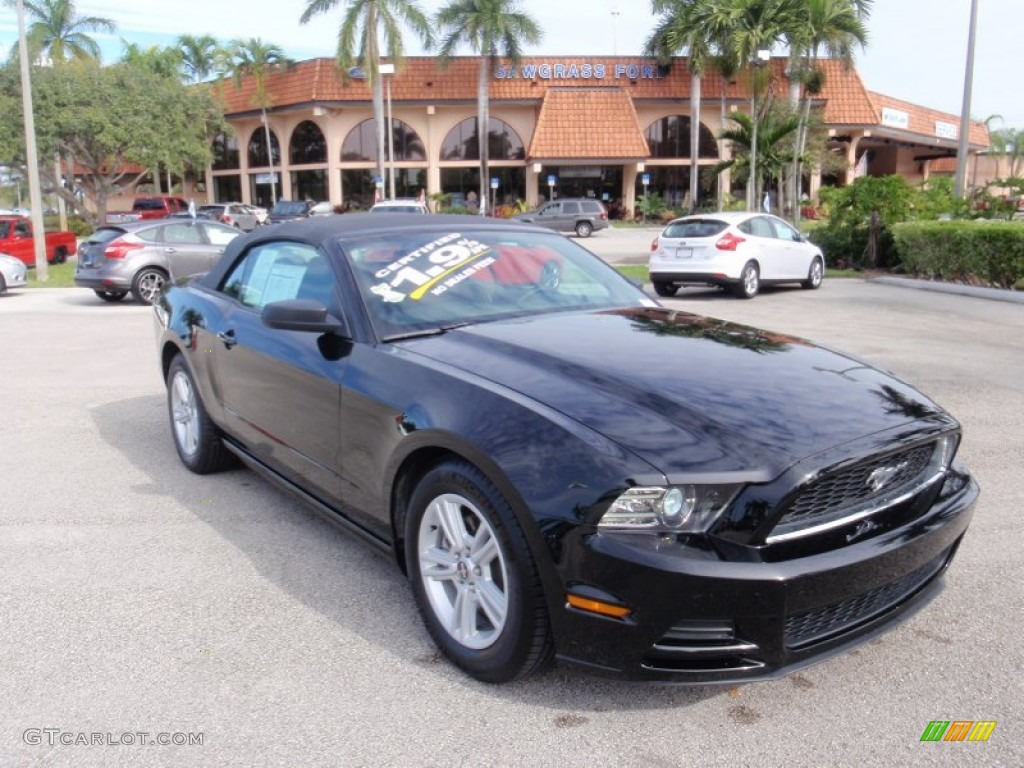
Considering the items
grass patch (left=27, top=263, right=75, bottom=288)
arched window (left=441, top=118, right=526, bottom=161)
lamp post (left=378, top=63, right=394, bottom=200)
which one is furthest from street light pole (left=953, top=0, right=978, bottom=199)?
arched window (left=441, top=118, right=526, bottom=161)

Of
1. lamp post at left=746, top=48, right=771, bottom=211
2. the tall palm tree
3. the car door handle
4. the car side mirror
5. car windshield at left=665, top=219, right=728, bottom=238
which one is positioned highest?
the tall palm tree

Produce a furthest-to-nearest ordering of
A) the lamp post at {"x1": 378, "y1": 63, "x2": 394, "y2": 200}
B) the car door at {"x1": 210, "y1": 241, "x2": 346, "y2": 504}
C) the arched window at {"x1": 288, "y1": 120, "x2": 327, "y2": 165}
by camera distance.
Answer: the arched window at {"x1": 288, "y1": 120, "x2": 327, "y2": 165}
the lamp post at {"x1": 378, "y1": 63, "x2": 394, "y2": 200}
the car door at {"x1": 210, "y1": 241, "x2": 346, "y2": 504}

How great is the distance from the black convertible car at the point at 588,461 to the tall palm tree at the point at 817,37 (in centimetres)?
Result: 2515

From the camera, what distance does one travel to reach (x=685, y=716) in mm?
2881

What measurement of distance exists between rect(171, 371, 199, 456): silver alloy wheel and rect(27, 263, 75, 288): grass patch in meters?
14.8

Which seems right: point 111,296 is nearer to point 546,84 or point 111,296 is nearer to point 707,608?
point 707,608

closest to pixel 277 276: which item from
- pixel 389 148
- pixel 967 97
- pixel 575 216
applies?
pixel 967 97

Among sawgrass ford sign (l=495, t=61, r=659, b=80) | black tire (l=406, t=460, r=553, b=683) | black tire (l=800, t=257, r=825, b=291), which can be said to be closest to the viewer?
black tire (l=406, t=460, r=553, b=683)

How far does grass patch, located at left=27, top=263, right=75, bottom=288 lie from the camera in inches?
789

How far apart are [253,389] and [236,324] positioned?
47cm

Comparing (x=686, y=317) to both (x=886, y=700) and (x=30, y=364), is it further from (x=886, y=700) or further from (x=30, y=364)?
(x=30, y=364)

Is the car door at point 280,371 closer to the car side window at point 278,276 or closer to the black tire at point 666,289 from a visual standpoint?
the car side window at point 278,276

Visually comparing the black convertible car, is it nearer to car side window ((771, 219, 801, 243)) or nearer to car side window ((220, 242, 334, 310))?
car side window ((220, 242, 334, 310))

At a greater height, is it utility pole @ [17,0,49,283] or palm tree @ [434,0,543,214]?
palm tree @ [434,0,543,214]
